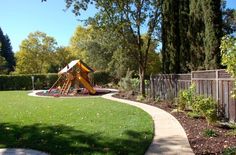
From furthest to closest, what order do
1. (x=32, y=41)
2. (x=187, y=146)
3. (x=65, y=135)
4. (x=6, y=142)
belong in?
(x=32, y=41), (x=65, y=135), (x=6, y=142), (x=187, y=146)

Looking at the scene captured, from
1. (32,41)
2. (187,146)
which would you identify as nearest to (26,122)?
(187,146)

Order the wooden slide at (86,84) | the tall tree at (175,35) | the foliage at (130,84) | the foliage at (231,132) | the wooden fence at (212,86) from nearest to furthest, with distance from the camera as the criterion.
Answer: the foliage at (231,132) → the wooden fence at (212,86) → the tall tree at (175,35) → the foliage at (130,84) → the wooden slide at (86,84)

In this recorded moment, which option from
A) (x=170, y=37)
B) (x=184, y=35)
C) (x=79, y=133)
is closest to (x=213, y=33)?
(x=184, y=35)

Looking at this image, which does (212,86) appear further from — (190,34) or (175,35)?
(175,35)

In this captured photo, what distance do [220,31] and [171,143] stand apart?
7.20 m

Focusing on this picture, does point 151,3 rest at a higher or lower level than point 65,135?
higher

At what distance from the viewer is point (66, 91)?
98.9ft

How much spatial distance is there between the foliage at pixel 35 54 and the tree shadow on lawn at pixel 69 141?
54.8 m

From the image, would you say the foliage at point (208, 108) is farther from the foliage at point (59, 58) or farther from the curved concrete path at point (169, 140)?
the foliage at point (59, 58)

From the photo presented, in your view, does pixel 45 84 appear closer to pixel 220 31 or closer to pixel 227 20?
pixel 227 20

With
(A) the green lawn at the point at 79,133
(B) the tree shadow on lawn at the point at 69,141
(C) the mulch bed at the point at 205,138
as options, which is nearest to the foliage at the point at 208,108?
(C) the mulch bed at the point at 205,138

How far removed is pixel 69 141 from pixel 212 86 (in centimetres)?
605

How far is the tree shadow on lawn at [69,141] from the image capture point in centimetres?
822

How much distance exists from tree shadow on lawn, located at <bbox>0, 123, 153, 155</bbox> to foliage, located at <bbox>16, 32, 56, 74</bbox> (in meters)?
54.8
